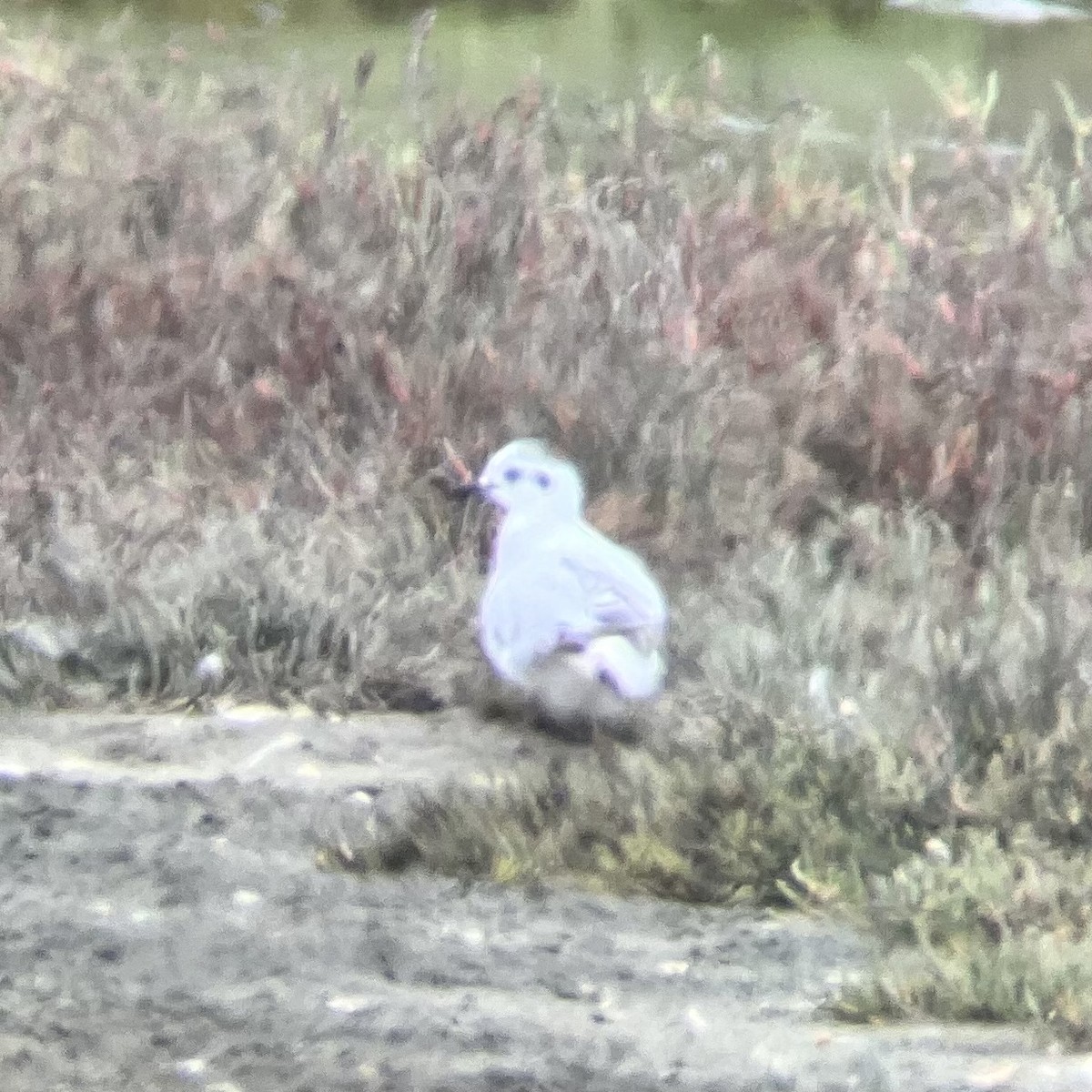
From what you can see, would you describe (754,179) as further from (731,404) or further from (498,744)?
(498,744)

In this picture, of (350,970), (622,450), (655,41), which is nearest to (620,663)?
(350,970)

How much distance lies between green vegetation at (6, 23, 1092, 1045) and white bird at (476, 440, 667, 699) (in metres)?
0.19

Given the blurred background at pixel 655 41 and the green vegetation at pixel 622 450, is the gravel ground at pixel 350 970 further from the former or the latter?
the blurred background at pixel 655 41

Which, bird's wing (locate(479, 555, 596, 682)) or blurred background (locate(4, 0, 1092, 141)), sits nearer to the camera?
bird's wing (locate(479, 555, 596, 682))

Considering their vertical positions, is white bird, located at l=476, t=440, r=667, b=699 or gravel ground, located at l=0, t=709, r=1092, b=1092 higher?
white bird, located at l=476, t=440, r=667, b=699

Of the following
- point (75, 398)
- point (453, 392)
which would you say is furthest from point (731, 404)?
point (75, 398)

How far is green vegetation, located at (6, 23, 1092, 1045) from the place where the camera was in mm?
3490

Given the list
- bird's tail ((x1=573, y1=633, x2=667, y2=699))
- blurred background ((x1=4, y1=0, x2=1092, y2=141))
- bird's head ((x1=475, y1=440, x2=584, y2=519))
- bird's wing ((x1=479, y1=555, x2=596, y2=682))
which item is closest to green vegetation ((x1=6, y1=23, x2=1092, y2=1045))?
bird's tail ((x1=573, y1=633, x2=667, y2=699))

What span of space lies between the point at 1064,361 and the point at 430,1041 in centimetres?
311

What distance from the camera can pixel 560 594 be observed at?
12.3 feet

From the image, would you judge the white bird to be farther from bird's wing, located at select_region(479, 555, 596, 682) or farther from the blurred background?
the blurred background

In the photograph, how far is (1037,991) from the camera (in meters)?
2.83

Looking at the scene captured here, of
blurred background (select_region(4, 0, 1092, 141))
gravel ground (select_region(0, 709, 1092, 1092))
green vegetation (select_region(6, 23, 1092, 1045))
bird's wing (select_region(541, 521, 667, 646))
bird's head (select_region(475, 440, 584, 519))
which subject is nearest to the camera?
gravel ground (select_region(0, 709, 1092, 1092))

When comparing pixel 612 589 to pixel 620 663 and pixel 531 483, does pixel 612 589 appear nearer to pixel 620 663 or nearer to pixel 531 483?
pixel 620 663
